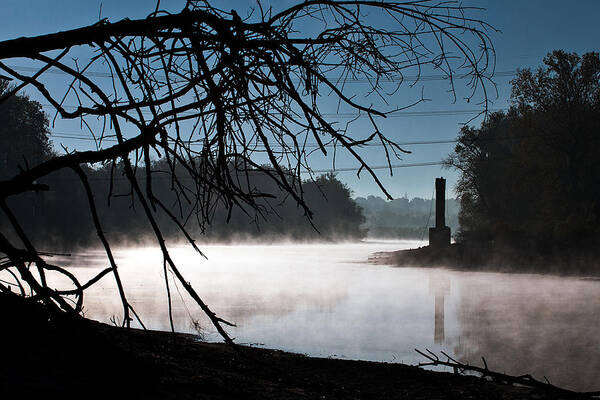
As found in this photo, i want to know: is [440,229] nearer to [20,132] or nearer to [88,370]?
[88,370]

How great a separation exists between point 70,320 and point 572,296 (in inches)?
690

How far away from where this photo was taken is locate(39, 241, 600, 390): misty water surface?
9133 millimetres

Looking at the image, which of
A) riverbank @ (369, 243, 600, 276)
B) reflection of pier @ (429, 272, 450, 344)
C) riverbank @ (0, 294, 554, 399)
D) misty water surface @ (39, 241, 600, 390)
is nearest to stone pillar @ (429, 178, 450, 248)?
riverbank @ (369, 243, 600, 276)

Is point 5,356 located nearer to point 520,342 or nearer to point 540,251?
point 520,342

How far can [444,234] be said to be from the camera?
31.0 meters

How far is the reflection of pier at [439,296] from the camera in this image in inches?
442

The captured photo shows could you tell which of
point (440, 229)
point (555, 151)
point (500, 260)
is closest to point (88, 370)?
point (500, 260)

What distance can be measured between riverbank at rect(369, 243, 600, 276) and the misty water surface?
4.48 meters

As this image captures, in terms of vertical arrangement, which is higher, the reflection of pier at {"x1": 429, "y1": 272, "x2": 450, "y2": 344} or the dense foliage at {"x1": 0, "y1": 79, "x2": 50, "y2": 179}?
the dense foliage at {"x1": 0, "y1": 79, "x2": 50, "y2": 179}

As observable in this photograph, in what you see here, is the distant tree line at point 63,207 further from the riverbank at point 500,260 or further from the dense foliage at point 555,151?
the dense foliage at point 555,151

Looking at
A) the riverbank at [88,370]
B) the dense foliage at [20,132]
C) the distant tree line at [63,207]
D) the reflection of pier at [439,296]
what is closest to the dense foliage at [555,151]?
the reflection of pier at [439,296]

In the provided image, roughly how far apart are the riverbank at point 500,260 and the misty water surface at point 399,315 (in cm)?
448

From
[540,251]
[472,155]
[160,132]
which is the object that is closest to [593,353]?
[160,132]

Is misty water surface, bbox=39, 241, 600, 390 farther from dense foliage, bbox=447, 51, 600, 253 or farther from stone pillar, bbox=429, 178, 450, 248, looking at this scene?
dense foliage, bbox=447, 51, 600, 253
